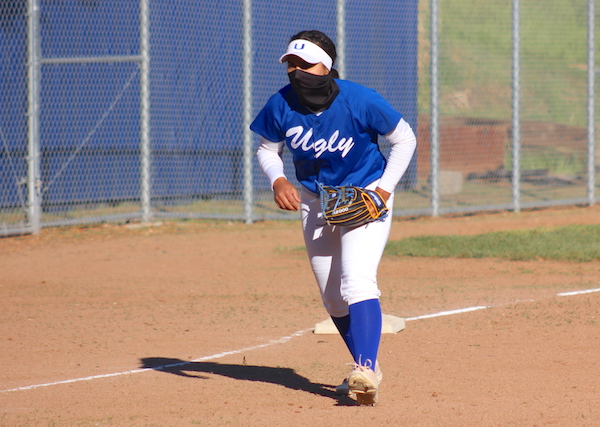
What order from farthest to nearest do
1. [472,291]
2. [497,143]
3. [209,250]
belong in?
[497,143] < [209,250] < [472,291]

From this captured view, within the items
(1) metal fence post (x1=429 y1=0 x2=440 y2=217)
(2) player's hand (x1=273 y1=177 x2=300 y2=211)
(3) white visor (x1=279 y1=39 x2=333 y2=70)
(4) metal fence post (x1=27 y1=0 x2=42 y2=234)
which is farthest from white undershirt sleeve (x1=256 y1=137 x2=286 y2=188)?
(1) metal fence post (x1=429 y1=0 x2=440 y2=217)

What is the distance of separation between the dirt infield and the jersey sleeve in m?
1.40

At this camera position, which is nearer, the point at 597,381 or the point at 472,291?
the point at 597,381

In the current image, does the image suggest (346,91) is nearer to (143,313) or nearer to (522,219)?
(143,313)

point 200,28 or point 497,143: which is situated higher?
point 200,28

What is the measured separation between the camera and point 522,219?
41.6 ft

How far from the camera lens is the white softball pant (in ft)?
13.3

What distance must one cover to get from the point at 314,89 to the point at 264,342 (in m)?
2.32

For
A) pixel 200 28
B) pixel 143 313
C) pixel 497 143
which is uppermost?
pixel 200 28

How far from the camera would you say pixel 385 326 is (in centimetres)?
577

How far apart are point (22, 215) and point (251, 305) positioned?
Result: 6.09 meters

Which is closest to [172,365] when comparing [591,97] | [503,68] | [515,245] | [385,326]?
[385,326]

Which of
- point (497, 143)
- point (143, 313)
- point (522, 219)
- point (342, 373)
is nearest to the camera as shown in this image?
point (342, 373)

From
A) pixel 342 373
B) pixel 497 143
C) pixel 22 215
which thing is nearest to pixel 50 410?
pixel 342 373
